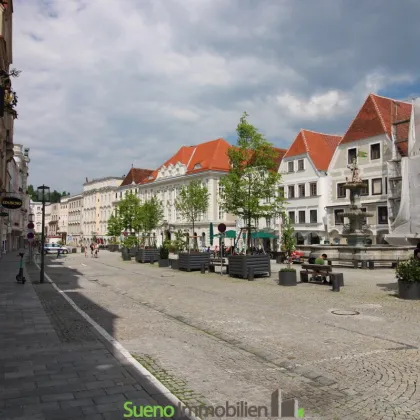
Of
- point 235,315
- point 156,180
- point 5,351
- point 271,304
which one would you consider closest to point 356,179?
point 271,304

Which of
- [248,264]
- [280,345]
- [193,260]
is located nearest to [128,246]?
[193,260]

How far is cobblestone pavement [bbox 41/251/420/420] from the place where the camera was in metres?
5.37

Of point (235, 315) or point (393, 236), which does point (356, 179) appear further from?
point (235, 315)

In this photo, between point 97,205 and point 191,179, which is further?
point 97,205

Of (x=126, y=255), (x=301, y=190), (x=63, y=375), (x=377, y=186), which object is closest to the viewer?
(x=63, y=375)

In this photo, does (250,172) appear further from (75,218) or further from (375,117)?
(75,218)

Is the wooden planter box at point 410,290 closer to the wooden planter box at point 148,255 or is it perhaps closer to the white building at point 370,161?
the wooden planter box at point 148,255

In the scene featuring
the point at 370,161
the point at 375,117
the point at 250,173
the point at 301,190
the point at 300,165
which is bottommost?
the point at 250,173

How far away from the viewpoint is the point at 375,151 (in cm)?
4175

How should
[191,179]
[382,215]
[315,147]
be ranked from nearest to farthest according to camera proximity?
[382,215] < [315,147] < [191,179]

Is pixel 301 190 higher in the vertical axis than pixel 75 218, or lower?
lower

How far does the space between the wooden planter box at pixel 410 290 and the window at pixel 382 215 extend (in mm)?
27729

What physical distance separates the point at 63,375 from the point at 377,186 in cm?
3932

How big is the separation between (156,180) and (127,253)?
38.4 meters
